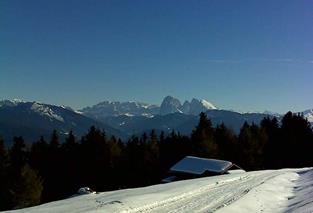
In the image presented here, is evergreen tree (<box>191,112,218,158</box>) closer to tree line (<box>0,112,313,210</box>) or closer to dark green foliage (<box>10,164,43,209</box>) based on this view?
tree line (<box>0,112,313,210</box>)

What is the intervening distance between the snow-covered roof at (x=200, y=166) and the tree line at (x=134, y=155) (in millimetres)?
8004

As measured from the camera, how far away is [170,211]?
23359 mm

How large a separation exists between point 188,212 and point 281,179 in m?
21.6

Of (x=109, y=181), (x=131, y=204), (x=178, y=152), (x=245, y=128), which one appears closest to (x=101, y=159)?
(x=109, y=181)

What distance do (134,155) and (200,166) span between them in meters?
14.6

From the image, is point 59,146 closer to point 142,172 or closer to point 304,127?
point 142,172

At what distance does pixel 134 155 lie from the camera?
7650cm

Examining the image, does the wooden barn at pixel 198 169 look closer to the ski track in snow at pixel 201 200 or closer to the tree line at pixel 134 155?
the tree line at pixel 134 155

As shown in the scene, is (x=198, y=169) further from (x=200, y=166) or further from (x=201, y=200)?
(x=201, y=200)

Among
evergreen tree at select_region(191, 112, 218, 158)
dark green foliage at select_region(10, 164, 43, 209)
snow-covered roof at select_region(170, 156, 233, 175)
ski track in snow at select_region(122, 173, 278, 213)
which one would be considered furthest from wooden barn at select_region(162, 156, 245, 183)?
ski track in snow at select_region(122, 173, 278, 213)

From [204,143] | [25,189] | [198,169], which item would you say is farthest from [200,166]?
[25,189]

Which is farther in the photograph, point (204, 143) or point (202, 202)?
point (204, 143)

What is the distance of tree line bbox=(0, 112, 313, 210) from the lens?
2928 inches

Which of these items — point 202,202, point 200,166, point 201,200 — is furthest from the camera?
point 200,166
